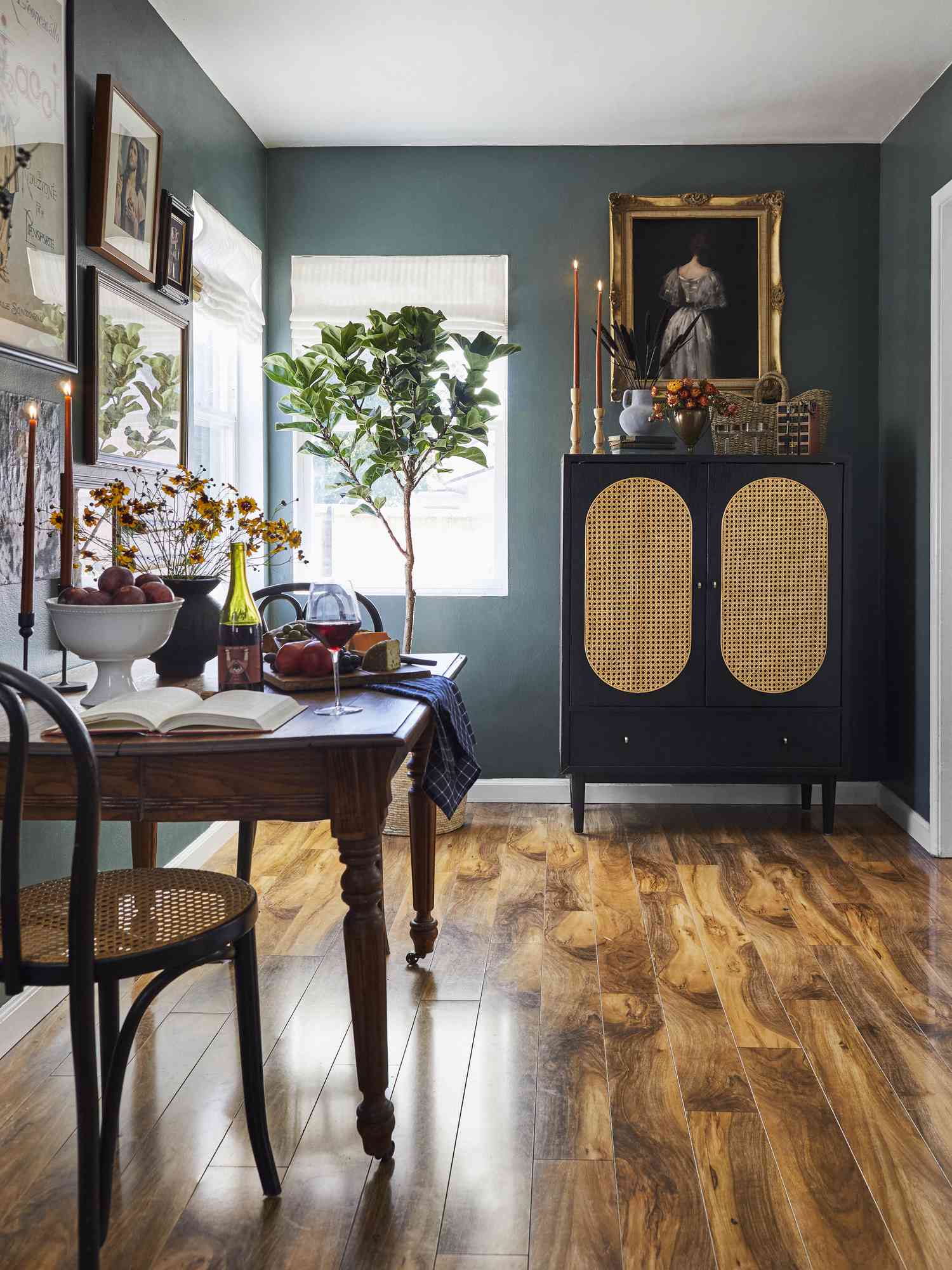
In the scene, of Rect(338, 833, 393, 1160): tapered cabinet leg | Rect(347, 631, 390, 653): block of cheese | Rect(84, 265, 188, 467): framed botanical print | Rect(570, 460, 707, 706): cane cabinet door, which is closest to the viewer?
Rect(338, 833, 393, 1160): tapered cabinet leg

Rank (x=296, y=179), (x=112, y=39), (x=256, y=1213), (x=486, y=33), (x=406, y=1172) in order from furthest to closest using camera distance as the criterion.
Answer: (x=296, y=179)
(x=486, y=33)
(x=112, y=39)
(x=406, y=1172)
(x=256, y=1213)

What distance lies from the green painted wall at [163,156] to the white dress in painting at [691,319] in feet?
5.54

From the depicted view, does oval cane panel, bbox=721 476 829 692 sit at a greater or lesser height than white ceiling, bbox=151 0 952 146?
lesser

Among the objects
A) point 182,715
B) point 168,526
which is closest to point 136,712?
point 182,715

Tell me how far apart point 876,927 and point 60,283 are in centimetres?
269

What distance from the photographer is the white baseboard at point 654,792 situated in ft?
14.8

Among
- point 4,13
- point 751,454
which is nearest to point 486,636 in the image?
point 751,454

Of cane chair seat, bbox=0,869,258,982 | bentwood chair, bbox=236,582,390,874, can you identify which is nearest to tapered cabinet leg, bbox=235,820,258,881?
bentwood chair, bbox=236,582,390,874

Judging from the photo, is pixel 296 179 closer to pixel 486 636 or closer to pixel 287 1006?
pixel 486 636

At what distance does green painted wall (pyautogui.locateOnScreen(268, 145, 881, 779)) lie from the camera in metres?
4.43

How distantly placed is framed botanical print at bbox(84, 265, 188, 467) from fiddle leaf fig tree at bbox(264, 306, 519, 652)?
2.07 ft

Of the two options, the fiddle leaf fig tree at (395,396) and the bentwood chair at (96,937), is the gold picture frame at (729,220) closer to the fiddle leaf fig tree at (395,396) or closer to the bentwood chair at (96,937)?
the fiddle leaf fig tree at (395,396)

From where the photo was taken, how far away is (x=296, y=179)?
4508mm

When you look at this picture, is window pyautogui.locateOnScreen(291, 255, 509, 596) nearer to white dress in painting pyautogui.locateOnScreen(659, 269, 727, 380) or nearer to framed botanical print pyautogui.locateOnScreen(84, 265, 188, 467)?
white dress in painting pyautogui.locateOnScreen(659, 269, 727, 380)
